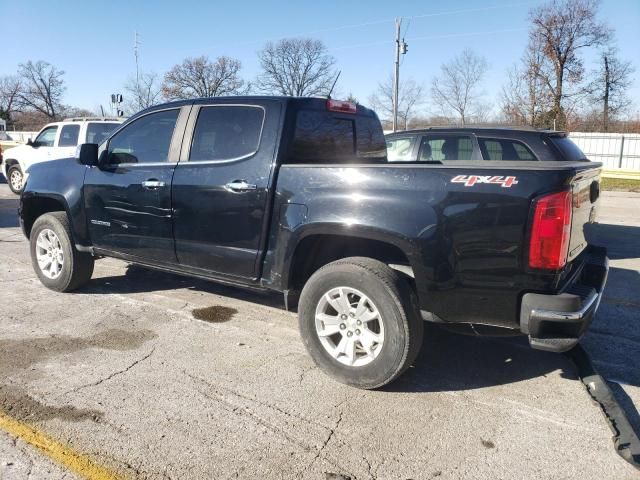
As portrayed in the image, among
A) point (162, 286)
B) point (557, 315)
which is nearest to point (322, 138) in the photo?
point (557, 315)

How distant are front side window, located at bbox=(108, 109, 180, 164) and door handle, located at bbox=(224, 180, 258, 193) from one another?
34.5 inches

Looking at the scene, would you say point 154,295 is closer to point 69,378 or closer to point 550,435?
point 69,378

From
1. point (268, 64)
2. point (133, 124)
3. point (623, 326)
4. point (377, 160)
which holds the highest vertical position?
point (268, 64)

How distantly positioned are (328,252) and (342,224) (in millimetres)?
526

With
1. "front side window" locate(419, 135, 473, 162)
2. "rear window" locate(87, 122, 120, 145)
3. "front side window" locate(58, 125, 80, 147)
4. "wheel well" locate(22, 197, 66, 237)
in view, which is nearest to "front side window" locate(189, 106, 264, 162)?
"wheel well" locate(22, 197, 66, 237)

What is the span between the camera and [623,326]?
4.83m

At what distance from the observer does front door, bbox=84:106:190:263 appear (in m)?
4.58

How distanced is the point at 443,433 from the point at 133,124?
12.4 ft

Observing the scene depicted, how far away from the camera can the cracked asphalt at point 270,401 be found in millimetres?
2740

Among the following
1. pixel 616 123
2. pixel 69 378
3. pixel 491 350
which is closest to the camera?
pixel 69 378

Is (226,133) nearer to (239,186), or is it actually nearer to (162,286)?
(239,186)

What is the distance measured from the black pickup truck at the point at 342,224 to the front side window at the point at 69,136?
790cm

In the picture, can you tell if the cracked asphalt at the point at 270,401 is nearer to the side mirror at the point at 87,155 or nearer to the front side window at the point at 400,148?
the side mirror at the point at 87,155

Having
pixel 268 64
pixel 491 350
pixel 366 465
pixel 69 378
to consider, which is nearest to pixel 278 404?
pixel 366 465
